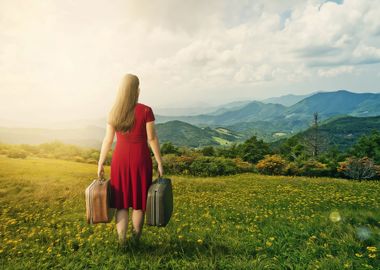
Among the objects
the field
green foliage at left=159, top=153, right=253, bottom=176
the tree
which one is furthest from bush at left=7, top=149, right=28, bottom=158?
the tree

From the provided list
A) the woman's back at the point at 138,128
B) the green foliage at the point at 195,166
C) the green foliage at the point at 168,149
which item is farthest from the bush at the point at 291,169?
the woman's back at the point at 138,128

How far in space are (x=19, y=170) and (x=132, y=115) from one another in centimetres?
1224

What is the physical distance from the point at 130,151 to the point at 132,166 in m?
0.26

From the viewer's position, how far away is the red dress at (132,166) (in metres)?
5.40

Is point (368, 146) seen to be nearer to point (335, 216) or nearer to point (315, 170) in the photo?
point (315, 170)

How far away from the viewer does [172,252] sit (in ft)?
17.6

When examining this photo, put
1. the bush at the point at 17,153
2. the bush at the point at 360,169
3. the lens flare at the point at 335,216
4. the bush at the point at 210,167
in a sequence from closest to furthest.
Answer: the lens flare at the point at 335,216 < the bush at the point at 17,153 < the bush at the point at 360,169 < the bush at the point at 210,167

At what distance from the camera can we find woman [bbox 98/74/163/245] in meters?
5.29

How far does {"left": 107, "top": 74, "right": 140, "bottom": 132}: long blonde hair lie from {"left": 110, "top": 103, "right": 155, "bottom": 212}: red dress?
0.38 feet

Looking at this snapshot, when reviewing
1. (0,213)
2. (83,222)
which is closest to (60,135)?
(0,213)

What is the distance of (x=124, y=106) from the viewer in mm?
5273

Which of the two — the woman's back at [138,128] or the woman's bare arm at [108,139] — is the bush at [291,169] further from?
the woman's bare arm at [108,139]

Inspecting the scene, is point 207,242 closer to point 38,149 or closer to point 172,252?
point 172,252

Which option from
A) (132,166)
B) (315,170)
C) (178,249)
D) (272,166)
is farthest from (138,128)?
(315,170)
